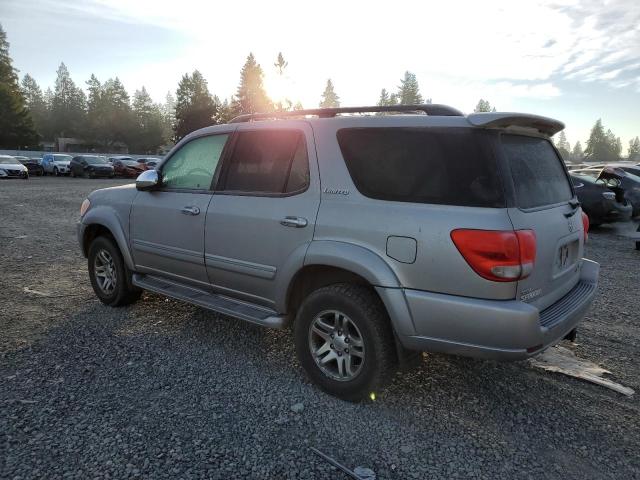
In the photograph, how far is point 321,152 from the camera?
324 cm

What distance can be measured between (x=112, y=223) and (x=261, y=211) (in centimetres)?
210

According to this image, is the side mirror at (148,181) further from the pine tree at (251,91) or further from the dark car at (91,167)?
the pine tree at (251,91)

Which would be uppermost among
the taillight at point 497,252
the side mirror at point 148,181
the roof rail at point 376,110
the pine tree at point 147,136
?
the pine tree at point 147,136

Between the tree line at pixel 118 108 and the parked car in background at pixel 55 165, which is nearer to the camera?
the parked car in background at pixel 55 165

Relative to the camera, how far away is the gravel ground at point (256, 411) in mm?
2508

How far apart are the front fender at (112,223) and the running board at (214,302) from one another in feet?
0.76

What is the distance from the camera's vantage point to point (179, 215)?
406cm

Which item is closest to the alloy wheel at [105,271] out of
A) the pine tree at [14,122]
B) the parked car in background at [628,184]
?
the parked car in background at [628,184]

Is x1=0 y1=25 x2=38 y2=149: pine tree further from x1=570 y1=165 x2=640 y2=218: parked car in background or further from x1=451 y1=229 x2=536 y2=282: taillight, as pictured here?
x1=451 y1=229 x2=536 y2=282: taillight

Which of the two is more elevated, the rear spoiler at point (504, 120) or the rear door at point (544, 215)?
the rear spoiler at point (504, 120)

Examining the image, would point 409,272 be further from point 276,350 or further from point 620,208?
point 620,208

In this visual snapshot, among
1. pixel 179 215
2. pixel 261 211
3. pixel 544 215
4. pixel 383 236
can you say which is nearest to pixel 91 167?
pixel 179 215

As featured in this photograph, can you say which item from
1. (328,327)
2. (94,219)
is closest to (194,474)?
(328,327)

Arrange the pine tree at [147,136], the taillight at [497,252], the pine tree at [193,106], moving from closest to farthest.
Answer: the taillight at [497,252] < the pine tree at [193,106] < the pine tree at [147,136]
